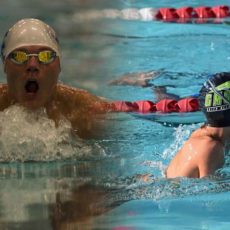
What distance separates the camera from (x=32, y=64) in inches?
150

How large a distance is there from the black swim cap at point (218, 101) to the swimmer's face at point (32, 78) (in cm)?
73

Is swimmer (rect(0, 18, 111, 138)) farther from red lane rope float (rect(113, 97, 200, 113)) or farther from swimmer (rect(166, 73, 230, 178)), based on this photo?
red lane rope float (rect(113, 97, 200, 113))

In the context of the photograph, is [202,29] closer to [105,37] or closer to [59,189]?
[105,37]

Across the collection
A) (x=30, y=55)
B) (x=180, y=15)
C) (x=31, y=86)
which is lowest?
(x=31, y=86)

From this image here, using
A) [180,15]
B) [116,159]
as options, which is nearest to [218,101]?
[116,159]

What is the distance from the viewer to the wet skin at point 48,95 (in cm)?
384

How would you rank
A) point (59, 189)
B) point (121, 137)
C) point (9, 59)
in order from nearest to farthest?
point (59, 189)
point (9, 59)
point (121, 137)

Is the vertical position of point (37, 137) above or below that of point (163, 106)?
below

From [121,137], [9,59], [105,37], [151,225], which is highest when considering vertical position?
[105,37]

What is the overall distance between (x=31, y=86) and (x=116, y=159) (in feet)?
1.75

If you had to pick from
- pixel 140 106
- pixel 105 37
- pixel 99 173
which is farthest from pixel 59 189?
pixel 105 37

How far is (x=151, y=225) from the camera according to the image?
285 centimetres

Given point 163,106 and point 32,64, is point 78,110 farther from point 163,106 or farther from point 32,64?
point 163,106

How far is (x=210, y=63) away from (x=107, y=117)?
1.86 metres
